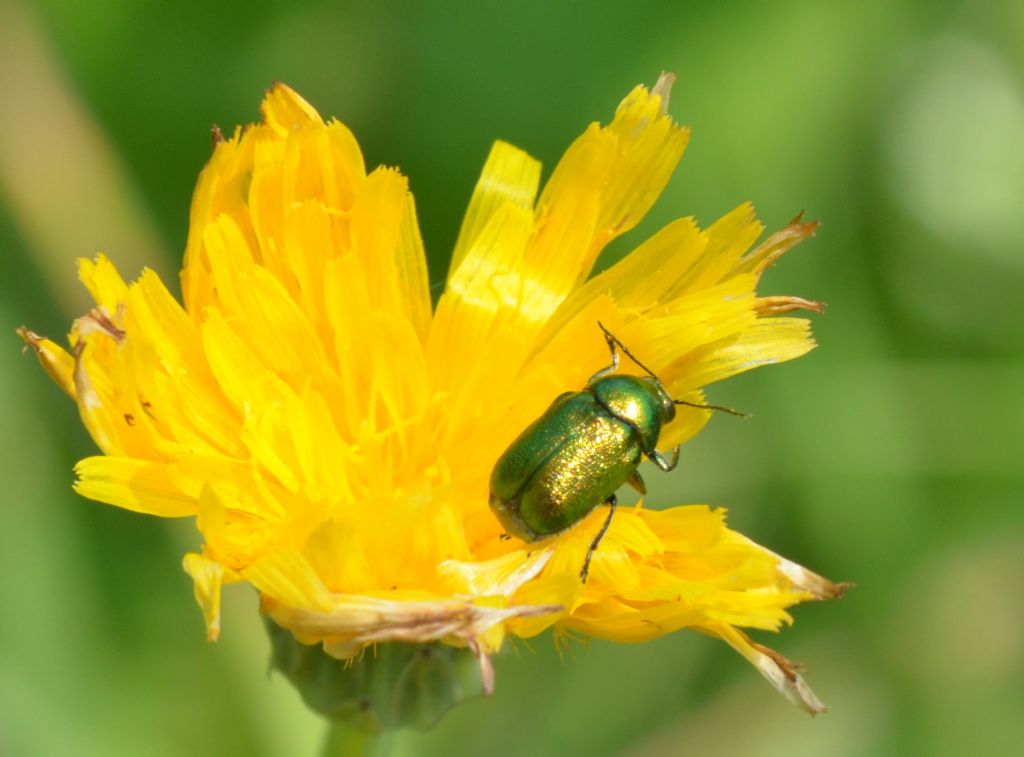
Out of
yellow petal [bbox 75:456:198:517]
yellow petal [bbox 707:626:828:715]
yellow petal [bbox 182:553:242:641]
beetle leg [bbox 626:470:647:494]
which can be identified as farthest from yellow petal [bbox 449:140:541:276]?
yellow petal [bbox 707:626:828:715]

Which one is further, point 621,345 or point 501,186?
point 501,186

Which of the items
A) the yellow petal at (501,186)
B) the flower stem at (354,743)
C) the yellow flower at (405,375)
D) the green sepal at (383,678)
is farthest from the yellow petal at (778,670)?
the yellow petal at (501,186)

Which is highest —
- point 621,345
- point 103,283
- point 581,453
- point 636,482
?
point 103,283

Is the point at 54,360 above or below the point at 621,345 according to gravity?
above

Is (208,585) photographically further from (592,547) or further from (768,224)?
(768,224)

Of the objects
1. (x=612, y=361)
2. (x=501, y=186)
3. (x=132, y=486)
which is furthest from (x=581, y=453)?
(x=132, y=486)

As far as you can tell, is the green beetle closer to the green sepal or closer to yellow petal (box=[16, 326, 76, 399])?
the green sepal

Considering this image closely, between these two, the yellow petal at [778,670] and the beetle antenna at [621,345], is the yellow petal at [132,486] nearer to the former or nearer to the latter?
the beetle antenna at [621,345]
